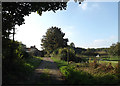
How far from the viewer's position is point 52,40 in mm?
63781

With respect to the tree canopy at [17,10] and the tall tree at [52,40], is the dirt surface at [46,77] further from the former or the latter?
the tall tree at [52,40]

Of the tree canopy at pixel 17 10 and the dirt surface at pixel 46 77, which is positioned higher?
the tree canopy at pixel 17 10

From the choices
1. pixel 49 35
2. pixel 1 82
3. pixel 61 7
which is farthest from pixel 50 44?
pixel 1 82

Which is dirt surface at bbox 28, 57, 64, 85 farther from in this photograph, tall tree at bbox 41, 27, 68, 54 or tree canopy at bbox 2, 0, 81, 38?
tall tree at bbox 41, 27, 68, 54

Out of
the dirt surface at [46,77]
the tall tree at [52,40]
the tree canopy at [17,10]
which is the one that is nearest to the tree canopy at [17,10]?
the tree canopy at [17,10]

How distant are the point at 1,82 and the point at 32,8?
6.82 metres

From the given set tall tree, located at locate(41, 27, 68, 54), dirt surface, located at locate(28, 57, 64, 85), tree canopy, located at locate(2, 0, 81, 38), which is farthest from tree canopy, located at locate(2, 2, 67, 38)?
tall tree, located at locate(41, 27, 68, 54)

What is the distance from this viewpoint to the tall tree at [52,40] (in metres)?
60.7

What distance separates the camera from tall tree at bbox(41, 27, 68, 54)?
60.7 metres

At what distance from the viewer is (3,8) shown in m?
11.6

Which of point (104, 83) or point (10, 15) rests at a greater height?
point (10, 15)

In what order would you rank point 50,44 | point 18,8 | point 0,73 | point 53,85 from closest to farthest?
1. point 53,85
2. point 0,73
3. point 18,8
4. point 50,44

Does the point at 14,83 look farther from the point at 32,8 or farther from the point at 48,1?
the point at 48,1

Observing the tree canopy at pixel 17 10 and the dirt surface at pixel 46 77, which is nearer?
the dirt surface at pixel 46 77
